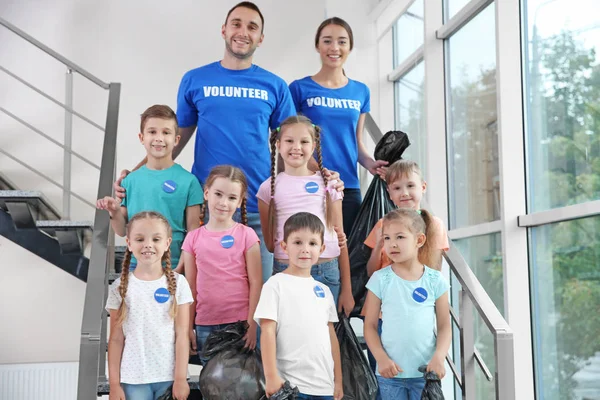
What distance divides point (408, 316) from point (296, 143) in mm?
709

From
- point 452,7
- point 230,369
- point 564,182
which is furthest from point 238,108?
point 452,7

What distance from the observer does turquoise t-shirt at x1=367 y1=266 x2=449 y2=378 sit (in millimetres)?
2355

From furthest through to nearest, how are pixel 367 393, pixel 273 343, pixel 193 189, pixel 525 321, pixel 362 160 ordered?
1. pixel 525 321
2. pixel 362 160
3. pixel 193 189
4. pixel 367 393
5. pixel 273 343

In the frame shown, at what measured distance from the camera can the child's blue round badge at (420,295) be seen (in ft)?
7.88

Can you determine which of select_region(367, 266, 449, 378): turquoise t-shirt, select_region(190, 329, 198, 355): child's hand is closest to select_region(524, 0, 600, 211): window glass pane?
select_region(367, 266, 449, 378): turquoise t-shirt

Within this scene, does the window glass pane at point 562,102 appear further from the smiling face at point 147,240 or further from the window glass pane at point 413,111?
the smiling face at point 147,240

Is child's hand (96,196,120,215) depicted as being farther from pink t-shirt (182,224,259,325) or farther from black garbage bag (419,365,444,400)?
black garbage bag (419,365,444,400)

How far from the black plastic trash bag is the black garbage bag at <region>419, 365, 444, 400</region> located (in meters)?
0.39

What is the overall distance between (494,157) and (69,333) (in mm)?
3118

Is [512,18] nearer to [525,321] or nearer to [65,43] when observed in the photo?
[525,321]

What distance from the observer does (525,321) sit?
3.52 m

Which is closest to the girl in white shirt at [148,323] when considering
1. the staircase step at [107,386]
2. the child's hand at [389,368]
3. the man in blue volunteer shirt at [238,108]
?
the staircase step at [107,386]

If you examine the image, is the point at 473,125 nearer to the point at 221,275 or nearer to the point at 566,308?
the point at 566,308

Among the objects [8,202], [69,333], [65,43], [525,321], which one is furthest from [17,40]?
[525,321]
